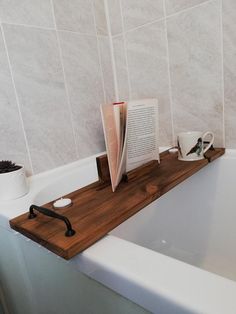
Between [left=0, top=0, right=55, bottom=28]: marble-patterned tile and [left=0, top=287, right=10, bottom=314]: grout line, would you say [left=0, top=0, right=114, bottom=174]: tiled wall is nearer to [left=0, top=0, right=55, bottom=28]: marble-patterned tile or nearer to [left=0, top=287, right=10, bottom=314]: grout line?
[left=0, top=0, right=55, bottom=28]: marble-patterned tile

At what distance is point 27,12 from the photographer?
0.83 m

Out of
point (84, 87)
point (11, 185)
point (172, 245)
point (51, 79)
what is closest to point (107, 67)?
point (84, 87)

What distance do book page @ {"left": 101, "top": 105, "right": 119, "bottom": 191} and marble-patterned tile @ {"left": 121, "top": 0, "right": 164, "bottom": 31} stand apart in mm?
590

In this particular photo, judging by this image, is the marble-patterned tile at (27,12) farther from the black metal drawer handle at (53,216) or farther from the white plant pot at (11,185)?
the black metal drawer handle at (53,216)

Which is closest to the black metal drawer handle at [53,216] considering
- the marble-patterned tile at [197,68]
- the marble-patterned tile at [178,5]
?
the marble-patterned tile at [197,68]

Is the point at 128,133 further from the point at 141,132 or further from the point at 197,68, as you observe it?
the point at 197,68

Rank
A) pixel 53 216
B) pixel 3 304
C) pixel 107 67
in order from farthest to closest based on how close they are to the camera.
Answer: pixel 107 67 → pixel 3 304 → pixel 53 216

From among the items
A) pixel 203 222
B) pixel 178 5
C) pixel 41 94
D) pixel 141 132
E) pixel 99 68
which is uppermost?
pixel 178 5

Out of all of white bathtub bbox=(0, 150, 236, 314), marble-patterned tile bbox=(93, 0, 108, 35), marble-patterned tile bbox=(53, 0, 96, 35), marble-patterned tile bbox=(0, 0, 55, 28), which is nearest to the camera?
white bathtub bbox=(0, 150, 236, 314)

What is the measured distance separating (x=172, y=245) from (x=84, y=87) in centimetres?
76

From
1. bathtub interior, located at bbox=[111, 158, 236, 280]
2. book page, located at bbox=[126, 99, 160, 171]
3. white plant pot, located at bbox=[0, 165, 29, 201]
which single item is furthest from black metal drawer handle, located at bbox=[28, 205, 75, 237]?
bathtub interior, located at bbox=[111, 158, 236, 280]

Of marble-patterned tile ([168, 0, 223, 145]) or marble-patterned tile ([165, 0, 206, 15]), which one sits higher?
marble-patterned tile ([165, 0, 206, 15])

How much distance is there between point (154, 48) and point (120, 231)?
79cm

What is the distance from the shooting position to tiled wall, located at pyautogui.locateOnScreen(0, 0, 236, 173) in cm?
82
